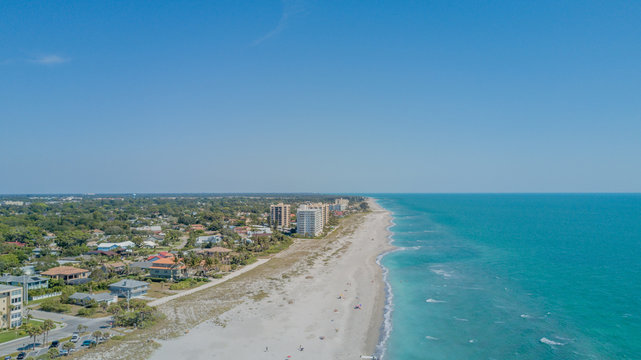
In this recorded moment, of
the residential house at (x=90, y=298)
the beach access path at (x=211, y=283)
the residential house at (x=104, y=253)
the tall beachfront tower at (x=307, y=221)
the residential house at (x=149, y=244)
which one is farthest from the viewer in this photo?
the tall beachfront tower at (x=307, y=221)

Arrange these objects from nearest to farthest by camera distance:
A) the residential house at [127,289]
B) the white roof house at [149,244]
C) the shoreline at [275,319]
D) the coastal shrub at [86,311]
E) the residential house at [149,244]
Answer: the shoreline at [275,319] → the coastal shrub at [86,311] → the residential house at [127,289] → the residential house at [149,244] → the white roof house at [149,244]

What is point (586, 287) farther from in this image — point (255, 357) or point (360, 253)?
point (255, 357)

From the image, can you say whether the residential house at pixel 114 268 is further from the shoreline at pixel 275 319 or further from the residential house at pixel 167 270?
the shoreline at pixel 275 319

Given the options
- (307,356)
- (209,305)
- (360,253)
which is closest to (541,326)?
(307,356)

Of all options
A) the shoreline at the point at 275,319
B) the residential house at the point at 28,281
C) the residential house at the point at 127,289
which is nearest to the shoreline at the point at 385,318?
the shoreline at the point at 275,319

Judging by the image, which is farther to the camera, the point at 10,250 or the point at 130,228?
the point at 130,228

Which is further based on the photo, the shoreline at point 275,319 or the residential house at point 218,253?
the residential house at point 218,253
